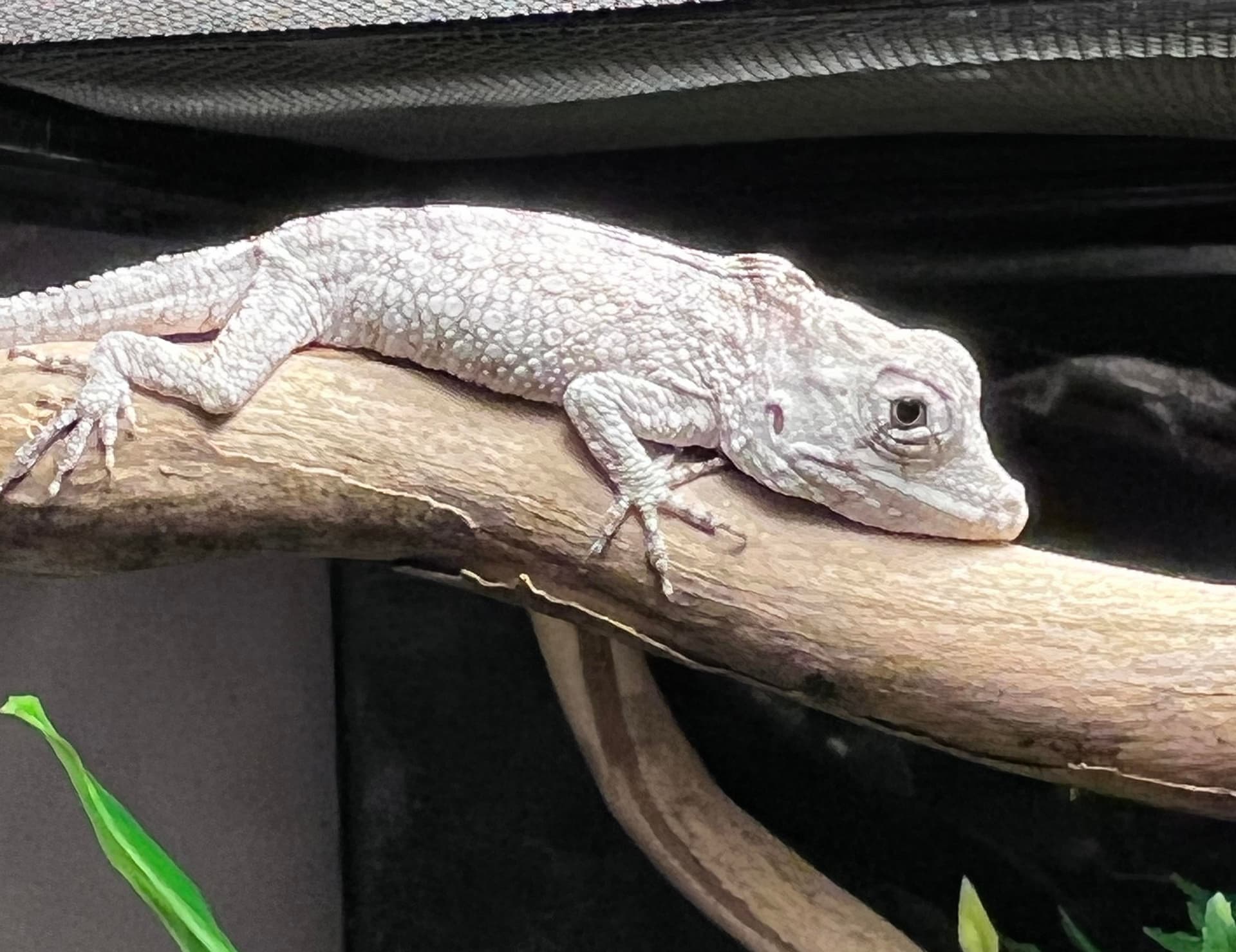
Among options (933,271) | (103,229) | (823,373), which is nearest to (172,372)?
(103,229)

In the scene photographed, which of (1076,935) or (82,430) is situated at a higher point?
(82,430)

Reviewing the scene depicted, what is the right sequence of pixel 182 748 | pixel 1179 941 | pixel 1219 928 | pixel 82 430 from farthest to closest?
pixel 182 748 < pixel 1179 941 < pixel 1219 928 < pixel 82 430

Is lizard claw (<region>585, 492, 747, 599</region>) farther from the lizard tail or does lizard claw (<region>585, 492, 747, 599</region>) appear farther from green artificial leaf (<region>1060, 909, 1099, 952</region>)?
green artificial leaf (<region>1060, 909, 1099, 952</region>)

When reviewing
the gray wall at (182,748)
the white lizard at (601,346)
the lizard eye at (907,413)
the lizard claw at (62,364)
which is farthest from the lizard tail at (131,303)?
the lizard eye at (907,413)

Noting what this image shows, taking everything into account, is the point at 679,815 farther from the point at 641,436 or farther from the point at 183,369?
the point at 183,369

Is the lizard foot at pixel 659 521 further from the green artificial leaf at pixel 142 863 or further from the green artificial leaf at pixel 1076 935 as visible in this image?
the green artificial leaf at pixel 1076 935

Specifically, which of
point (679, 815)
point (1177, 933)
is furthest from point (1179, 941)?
point (679, 815)
